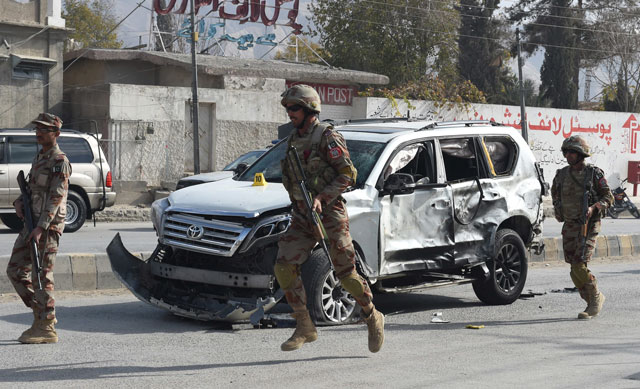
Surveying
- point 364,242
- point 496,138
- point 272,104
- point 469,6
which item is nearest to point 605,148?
point 272,104

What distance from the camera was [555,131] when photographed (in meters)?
34.2

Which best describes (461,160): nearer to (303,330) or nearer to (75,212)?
(303,330)

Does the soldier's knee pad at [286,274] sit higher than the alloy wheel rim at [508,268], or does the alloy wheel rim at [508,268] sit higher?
the soldier's knee pad at [286,274]

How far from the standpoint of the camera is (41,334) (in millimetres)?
6758

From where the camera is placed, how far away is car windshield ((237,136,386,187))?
323 inches

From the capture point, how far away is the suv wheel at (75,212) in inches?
637

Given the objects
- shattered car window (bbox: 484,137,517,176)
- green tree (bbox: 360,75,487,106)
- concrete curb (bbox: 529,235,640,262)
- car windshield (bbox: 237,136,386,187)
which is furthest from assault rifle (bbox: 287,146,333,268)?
green tree (bbox: 360,75,487,106)

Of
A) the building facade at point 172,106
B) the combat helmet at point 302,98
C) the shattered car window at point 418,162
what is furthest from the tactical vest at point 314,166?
the building facade at point 172,106

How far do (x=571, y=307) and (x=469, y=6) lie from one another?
4468 centimetres

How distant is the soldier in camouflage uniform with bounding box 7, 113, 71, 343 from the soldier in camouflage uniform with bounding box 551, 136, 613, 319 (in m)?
4.43

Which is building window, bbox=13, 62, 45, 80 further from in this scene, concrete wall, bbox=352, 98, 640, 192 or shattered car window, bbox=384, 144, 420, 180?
shattered car window, bbox=384, 144, 420, 180

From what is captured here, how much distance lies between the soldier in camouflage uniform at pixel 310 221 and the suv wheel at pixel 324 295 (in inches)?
38.4

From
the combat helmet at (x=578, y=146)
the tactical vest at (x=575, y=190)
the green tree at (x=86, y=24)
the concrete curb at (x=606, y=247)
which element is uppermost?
the green tree at (x=86, y=24)

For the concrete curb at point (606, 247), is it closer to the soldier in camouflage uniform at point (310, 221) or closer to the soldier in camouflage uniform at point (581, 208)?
the soldier in camouflage uniform at point (581, 208)
